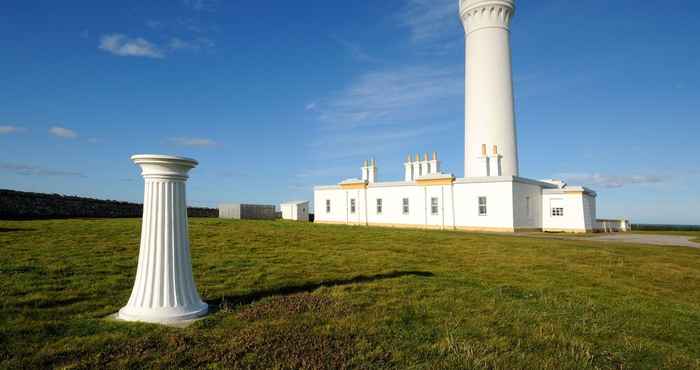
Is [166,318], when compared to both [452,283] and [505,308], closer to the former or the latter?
[505,308]

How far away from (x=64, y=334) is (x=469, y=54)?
33.5 meters

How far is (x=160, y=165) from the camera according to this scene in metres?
4.82

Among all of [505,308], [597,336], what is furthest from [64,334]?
[597,336]

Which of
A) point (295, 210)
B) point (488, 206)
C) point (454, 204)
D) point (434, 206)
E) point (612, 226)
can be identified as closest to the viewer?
point (488, 206)

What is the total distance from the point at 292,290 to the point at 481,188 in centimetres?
2240

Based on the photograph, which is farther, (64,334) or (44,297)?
(44,297)

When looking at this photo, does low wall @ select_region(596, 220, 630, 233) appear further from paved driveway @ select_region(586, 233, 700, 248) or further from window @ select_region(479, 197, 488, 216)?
window @ select_region(479, 197, 488, 216)

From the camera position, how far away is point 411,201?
30109 millimetres

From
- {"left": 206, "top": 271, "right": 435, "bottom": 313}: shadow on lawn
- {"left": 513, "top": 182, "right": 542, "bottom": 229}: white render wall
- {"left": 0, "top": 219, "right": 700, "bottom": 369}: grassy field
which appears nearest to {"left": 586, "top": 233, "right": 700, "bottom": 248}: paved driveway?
{"left": 513, "top": 182, "right": 542, "bottom": 229}: white render wall

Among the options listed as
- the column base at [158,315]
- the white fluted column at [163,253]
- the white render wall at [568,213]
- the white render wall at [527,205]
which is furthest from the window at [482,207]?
the column base at [158,315]

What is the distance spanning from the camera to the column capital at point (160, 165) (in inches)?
188

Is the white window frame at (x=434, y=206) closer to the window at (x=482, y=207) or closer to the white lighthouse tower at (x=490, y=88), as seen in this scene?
the window at (x=482, y=207)

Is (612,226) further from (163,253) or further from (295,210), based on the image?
(163,253)

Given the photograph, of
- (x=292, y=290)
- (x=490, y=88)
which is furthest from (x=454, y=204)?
(x=292, y=290)
